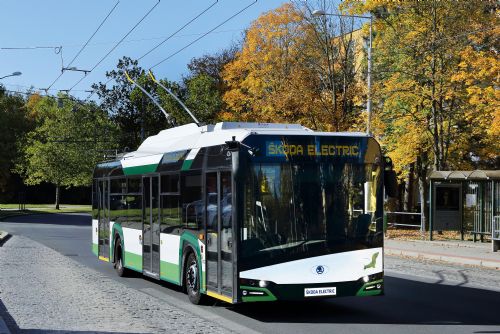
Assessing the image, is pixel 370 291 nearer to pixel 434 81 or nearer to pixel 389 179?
pixel 389 179

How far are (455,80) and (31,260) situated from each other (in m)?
17.2

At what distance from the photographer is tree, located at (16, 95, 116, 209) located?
71.4 metres

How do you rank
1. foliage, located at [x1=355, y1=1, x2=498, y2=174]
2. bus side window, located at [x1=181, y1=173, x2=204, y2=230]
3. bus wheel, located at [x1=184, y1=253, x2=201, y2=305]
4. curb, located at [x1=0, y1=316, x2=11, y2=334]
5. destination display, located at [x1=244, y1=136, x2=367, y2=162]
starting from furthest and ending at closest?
1. foliage, located at [x1=355, y1=1, x2=498, y2=174]
2. bus wheel, located at [x1=184, y1=253, x2=201, y2=305]
3. bus side window, located at [x1=181, y1=173, x2=204, y2=230]
4. destination display, located at [x1=244, y1=136, x2=367, y2=162]
5. curb, located at [x1=0, y1=316, x2=11, y2=334]

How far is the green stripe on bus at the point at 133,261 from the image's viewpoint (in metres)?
15.1

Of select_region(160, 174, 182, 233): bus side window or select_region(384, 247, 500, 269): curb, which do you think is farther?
select_region(384, 247, 500, 269): curb

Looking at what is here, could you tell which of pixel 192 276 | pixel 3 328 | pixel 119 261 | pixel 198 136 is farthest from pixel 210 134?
pixel 119 261

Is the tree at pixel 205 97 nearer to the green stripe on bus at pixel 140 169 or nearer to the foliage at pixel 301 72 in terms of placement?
the foliage at pixel 301 72

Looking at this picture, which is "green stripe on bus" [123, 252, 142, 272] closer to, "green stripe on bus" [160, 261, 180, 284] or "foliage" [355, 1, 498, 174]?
"green stripe on bus" [160, 261, 180, 284]

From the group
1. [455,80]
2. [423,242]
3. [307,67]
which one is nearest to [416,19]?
[455,80]

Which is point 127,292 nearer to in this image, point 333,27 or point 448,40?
point 448,40

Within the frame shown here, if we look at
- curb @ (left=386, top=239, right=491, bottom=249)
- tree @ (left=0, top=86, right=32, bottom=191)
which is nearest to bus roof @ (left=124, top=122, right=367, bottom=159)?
curb @ (left=386, top=239, right=491, bottom=249)

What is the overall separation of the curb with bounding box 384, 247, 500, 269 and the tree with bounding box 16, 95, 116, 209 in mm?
48433

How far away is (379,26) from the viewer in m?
37.7

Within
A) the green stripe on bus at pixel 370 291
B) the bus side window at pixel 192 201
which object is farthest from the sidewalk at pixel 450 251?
the bus side window at pixel 192 201
